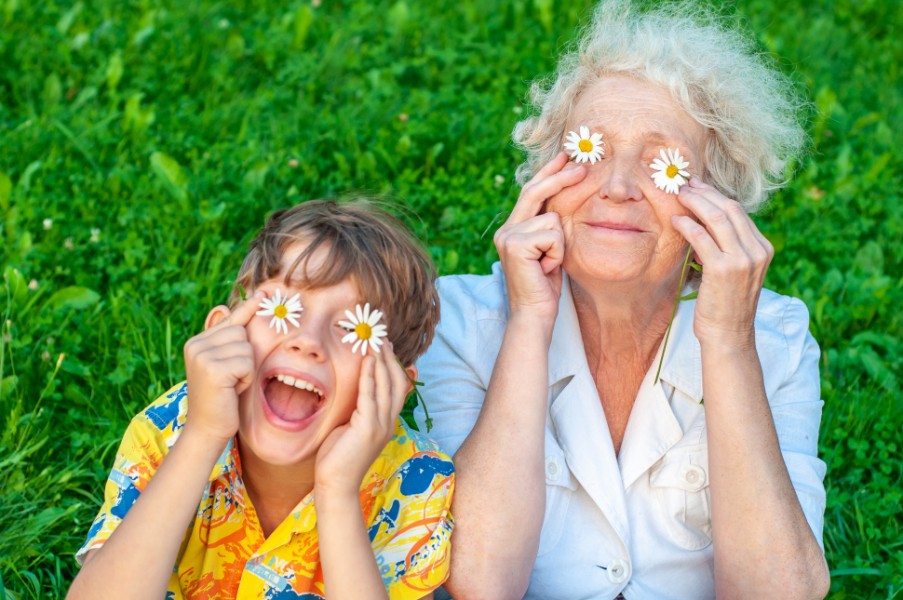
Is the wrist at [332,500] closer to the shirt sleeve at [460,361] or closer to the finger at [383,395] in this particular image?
the finger at [383,395]

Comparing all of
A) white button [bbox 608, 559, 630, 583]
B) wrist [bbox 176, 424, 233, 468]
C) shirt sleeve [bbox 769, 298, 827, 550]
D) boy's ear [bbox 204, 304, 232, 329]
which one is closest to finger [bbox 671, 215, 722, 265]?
shirt sleeve [bbox 769, 298, 827, 550]

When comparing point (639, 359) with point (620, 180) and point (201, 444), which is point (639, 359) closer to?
point (620, 180)

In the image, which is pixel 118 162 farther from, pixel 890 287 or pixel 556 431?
pixel 890 287

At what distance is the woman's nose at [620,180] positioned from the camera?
2.96 metres

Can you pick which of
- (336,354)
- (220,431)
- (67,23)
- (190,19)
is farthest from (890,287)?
(67,23)

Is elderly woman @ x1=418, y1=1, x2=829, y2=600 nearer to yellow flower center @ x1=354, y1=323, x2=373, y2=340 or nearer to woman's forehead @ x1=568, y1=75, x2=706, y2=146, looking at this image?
woman's forehead @ x1=568, y1=75, x2=706, y2=146

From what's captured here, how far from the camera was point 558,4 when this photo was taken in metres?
6.61

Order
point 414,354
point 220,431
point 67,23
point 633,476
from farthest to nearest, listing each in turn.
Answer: point 67,23, point 633,476, point 414,354, point 220,431

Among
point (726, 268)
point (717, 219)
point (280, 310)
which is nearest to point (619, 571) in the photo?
point (726, 268)

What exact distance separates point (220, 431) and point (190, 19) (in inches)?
162

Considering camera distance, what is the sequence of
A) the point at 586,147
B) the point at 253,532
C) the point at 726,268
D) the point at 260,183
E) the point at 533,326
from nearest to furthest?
the point at 253,532 → the point at 726,268 → the point at 533,326 → the point at 586,147 → the point at 260,183

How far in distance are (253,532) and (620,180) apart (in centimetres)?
125

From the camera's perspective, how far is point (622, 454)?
3070 mm

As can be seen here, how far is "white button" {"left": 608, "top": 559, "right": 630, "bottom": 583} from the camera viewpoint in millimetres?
2967
